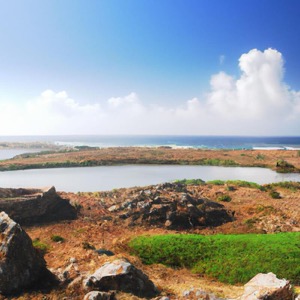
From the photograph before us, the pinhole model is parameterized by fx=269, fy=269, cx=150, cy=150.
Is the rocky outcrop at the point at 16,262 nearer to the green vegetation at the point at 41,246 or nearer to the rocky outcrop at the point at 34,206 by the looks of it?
the green vegetation at the point at 41,246

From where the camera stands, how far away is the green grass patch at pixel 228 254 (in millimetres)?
13281

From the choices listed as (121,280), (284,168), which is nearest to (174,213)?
(121,280)

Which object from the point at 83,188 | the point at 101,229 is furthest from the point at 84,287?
the point at 83,188

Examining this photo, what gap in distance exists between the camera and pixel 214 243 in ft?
50.8

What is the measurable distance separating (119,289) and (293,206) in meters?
22.1

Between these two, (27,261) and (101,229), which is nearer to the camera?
(27,261)

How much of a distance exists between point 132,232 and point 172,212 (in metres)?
3.72

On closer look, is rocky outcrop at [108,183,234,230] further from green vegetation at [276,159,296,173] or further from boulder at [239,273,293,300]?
green vegetation at [276,159,296,173]

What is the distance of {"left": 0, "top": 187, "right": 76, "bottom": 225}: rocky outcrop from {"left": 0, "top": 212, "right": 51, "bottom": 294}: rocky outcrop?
1079 centimetres

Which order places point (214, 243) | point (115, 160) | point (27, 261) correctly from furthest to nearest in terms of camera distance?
point (115, 160)
point (214, 243)
point (27, 261)

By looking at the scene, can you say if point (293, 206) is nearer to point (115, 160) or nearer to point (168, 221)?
point (168, 221)

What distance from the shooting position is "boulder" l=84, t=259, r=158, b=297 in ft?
29.7

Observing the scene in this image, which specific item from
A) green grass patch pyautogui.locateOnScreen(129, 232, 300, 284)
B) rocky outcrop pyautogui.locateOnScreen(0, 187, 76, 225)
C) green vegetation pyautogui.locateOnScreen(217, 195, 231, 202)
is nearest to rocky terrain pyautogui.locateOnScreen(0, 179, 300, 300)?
green vegetation pyautogui.locateOnScreen(217, 195, 231, 202)

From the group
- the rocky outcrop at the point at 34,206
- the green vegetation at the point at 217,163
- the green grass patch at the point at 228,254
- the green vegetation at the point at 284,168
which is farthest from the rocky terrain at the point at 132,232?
the green vegetation at the point at 217,163
